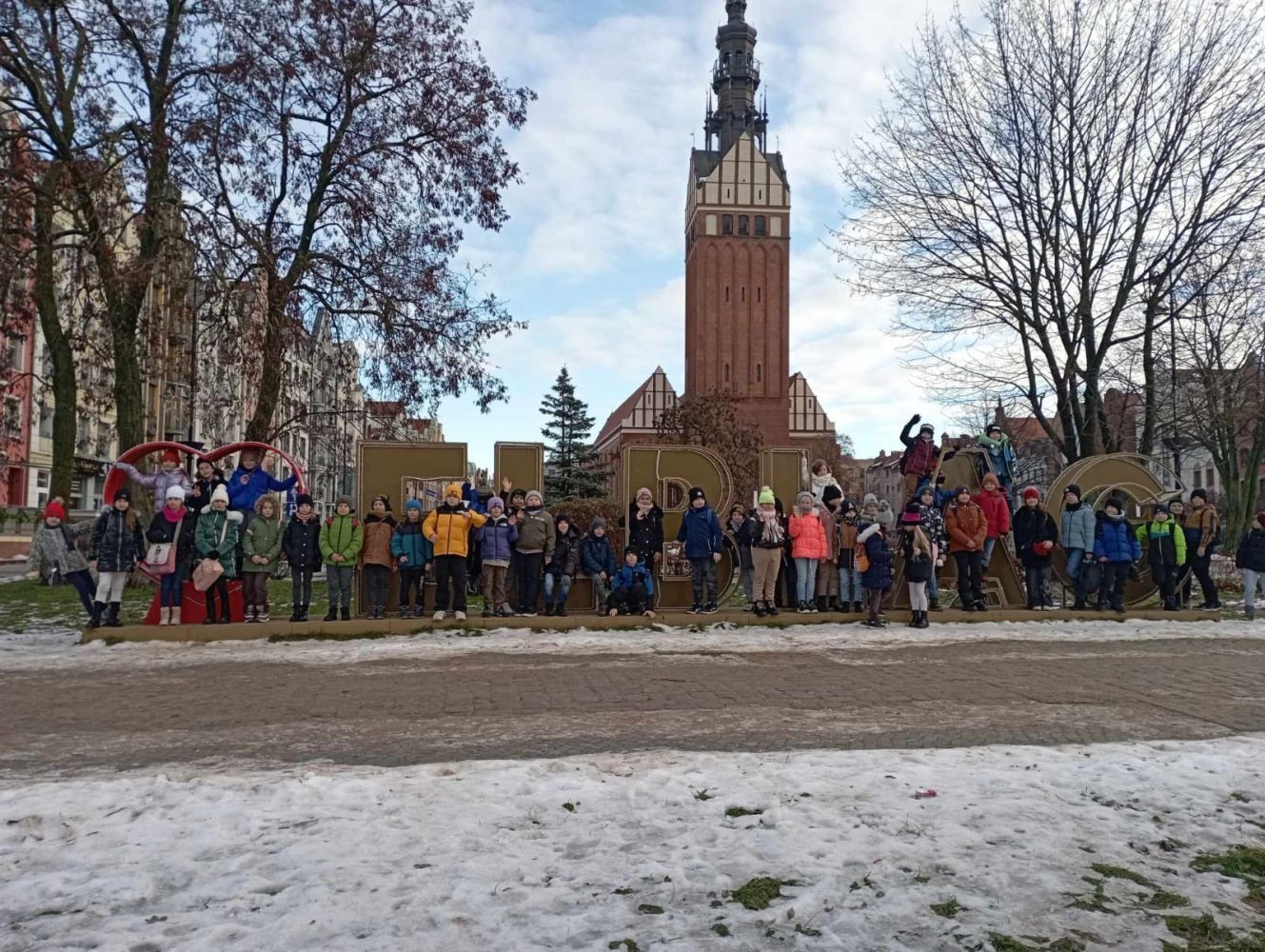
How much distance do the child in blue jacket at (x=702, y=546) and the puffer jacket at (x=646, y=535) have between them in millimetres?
390

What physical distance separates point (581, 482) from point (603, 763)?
41.7m

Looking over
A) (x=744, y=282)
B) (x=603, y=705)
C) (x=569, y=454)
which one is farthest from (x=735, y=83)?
(x=603, y=705)

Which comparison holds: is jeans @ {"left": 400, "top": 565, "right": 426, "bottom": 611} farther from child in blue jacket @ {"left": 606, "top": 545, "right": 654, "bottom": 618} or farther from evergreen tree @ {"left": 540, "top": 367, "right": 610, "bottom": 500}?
evergreen tree @ {"left": 540, "top": 367, "right": 610, "bottom": 500}

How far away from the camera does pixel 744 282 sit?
70375mm

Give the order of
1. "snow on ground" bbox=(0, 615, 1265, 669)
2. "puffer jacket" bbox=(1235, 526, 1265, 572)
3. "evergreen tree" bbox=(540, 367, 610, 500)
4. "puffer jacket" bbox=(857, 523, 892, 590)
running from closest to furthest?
"snow on ground" bbox=(0, 615, 1265, 669) < "puffer jacket" bbox=(857, 523, 892, 590) < "puffer jacket" bbox=(1235, 526, 1265, 572) < "evergreen tree" bbox=(540, 367, 610, 500)

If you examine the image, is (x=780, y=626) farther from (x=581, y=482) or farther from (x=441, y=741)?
(x=581, y=482)

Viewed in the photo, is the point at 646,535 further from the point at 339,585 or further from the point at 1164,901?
the point at 1164,901

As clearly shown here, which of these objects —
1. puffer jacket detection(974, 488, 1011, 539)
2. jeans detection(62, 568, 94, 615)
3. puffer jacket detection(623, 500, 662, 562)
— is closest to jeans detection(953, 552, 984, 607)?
puffer jacket detection(974, 488, 1011, 539)

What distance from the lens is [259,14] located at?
53.8 feet

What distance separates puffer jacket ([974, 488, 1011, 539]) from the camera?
13.9 meters

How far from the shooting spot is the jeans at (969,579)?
13.6 metres

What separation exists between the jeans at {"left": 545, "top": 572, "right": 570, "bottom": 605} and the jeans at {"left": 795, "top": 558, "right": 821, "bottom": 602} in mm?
3270

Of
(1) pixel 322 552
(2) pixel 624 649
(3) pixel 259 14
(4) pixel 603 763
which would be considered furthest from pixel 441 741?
(3) pixel 259 14

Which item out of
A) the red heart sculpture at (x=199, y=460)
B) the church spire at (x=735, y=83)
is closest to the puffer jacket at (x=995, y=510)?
the red heart sculpture at (x=199, y=460)
